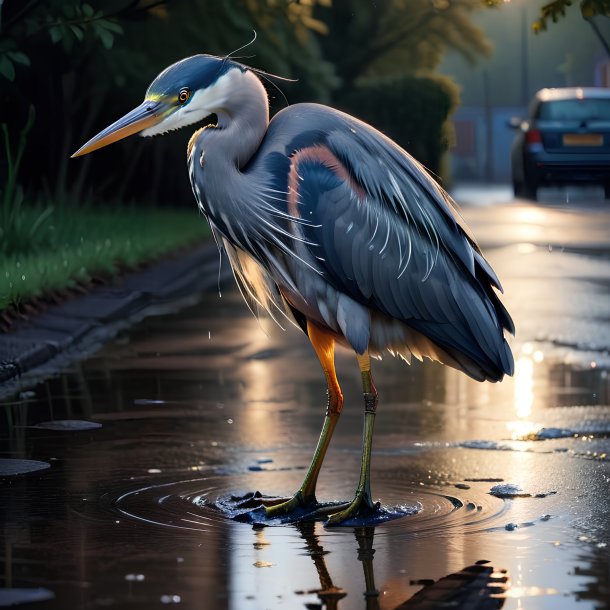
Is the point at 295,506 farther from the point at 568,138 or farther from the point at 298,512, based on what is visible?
the point at 568,138

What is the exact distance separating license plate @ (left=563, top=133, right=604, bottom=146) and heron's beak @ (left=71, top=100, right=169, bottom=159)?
23.3 meters

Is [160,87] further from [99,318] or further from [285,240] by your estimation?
[99,318]

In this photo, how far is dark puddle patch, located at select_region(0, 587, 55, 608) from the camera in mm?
5406

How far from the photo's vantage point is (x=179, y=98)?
6.66m

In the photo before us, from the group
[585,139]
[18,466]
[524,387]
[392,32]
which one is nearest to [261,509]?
[18,466]

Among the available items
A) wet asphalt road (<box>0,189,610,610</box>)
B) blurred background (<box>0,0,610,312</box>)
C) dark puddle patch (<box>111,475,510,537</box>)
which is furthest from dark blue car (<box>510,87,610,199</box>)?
dark puddle patch (<box>111,475,510,537</box>)

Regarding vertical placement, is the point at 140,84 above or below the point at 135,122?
above

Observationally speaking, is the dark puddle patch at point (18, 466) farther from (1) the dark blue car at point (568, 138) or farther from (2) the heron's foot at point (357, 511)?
(1) the dark blue car at point (568, 138)

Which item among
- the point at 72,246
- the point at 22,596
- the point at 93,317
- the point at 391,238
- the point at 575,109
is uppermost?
the point at 575,109

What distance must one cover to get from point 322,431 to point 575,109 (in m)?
23.8

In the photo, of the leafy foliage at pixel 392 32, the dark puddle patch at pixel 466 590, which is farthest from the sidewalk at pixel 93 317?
the leafy foliage at pixel 392 32

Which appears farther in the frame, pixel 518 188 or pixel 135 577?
pixel 518 188

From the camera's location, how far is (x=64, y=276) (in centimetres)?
1530

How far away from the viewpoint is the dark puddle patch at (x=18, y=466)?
7.76 m
